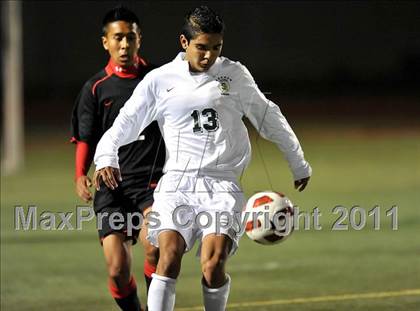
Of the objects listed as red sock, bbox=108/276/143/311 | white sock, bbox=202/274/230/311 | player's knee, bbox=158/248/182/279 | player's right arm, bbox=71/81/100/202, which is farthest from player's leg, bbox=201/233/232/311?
player's right arm, bbox=71/81/100/202

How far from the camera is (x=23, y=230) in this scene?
1155cm

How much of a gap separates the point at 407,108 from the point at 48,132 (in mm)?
12441

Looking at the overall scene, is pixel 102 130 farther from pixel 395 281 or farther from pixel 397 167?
pixel 397 167

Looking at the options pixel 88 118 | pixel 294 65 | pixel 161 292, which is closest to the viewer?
pixel 161 292

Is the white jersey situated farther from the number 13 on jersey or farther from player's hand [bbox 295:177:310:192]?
player's hand [bbox 295:177:310:192]

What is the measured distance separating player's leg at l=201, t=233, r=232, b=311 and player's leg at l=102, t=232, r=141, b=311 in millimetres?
1006

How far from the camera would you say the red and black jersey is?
668 centimetres

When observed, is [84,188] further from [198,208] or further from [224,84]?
[224,84]

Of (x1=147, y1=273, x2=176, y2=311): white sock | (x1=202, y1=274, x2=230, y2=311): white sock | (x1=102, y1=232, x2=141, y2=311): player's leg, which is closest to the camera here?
(x1=147, y1=273, x2=176, y2=311): white sock

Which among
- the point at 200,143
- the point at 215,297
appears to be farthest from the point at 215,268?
the point at 200,143

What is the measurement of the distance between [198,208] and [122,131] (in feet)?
2.17

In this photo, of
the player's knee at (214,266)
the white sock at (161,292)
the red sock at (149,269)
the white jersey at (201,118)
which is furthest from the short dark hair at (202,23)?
the red sock at (149,269)

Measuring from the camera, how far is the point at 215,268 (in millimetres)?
5531

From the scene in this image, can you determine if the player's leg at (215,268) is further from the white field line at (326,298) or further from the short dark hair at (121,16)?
the short dark hair at (121,16)
